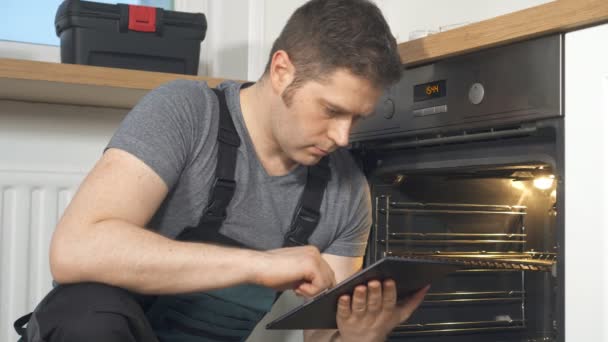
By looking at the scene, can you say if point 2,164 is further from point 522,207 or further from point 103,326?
point 522,207

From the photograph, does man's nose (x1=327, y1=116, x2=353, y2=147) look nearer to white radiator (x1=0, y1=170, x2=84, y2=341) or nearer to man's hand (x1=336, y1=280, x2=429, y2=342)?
man's hand (x1=336, y1=280, x2=429, y2=342)

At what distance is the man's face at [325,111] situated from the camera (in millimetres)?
1268

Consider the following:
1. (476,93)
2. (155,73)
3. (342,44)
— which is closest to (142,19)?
(155,73)

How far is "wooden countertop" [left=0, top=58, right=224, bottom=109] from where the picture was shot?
5.20 feet

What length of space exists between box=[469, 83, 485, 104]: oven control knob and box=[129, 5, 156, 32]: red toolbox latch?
0.80 meters

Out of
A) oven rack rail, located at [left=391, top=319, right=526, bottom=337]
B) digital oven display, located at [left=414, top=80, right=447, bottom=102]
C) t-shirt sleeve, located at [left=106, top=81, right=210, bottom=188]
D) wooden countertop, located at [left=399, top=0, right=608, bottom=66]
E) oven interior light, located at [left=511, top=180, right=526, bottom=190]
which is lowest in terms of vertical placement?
oven rack rail, located at [left=391, top=319, right=526, bottom=337]

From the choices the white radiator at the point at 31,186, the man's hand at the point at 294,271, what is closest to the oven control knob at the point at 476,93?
the man's hand at the point at 294,271

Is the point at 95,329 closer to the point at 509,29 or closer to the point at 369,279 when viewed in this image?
the point at 369,279

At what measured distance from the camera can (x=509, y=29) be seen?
1271 millimetres

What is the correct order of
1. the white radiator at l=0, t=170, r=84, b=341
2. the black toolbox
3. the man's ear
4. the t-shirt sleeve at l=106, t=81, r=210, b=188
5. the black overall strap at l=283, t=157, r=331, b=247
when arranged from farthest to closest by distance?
1. the white radiator at l=0, t=170, r=84, b=341
2. the black toolbox
3. the black overall strap at l=283, t=157, r=331, b=247
4. the man's ear
5. the t-shirt sleeve at l=106, t=81, r=210, b=188

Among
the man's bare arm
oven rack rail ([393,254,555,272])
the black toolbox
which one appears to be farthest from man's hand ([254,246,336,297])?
the black toolbox

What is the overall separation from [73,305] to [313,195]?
1.57 feet

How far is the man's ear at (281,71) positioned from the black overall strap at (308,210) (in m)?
0.19

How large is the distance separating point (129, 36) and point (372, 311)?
0.88 m
